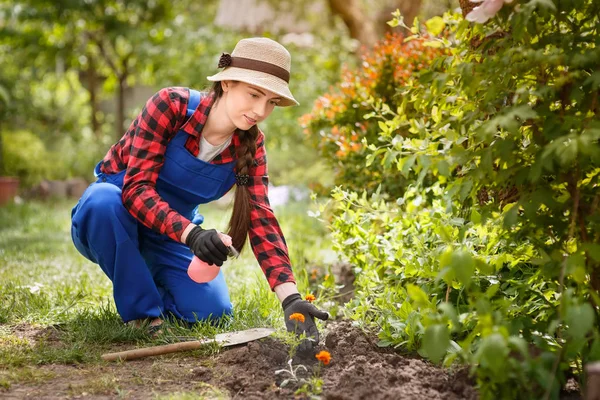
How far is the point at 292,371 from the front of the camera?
7.16 feet

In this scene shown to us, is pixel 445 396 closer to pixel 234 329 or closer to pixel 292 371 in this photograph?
pixel 292 371

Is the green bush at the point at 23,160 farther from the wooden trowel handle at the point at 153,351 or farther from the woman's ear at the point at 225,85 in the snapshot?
the wooden trowel handle at the point at 153,351

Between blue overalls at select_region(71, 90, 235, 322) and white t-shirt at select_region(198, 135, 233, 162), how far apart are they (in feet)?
0.13

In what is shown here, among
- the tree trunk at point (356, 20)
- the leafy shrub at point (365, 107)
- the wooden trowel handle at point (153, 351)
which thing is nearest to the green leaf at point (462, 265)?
the wooden trowel handle at point (153, 351)

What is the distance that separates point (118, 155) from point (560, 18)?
1894 mm

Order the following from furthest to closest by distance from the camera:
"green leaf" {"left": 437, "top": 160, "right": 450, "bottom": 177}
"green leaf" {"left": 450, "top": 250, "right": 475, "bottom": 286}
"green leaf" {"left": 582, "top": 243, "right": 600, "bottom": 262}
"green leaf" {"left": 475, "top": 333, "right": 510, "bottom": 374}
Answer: "green leaf" {"left": 437, "top": 160, "right": 450, "bottom": 177} → "green leaf" {"left": 582, "top": 243, "right": 600, "bottom": 262} → "green leaf" {"left": 450, "top": 250, "right": 475, "bottom": 286} → "green leaf" {"left": 475, "top": 333, "right": 510, "bottom": 374}

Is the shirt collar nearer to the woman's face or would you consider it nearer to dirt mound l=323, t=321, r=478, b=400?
the woman's face

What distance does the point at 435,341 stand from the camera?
1.64 m

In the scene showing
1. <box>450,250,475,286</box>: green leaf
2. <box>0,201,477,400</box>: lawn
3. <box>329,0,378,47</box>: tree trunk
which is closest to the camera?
<box>450,250,475,286</box>: green leaf

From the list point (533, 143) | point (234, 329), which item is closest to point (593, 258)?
point (533, 143)

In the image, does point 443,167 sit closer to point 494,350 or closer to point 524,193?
point 524,193

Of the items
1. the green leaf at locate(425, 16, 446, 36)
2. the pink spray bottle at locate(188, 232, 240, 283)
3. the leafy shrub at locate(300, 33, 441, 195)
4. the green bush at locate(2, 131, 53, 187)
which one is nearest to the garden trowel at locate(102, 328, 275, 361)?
the pink spray bottle at locate(188, 232, 240, 283)

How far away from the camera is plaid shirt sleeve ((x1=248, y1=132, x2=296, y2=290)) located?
2668 millimetres

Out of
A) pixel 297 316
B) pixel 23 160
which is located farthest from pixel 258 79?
pixel 23 160
